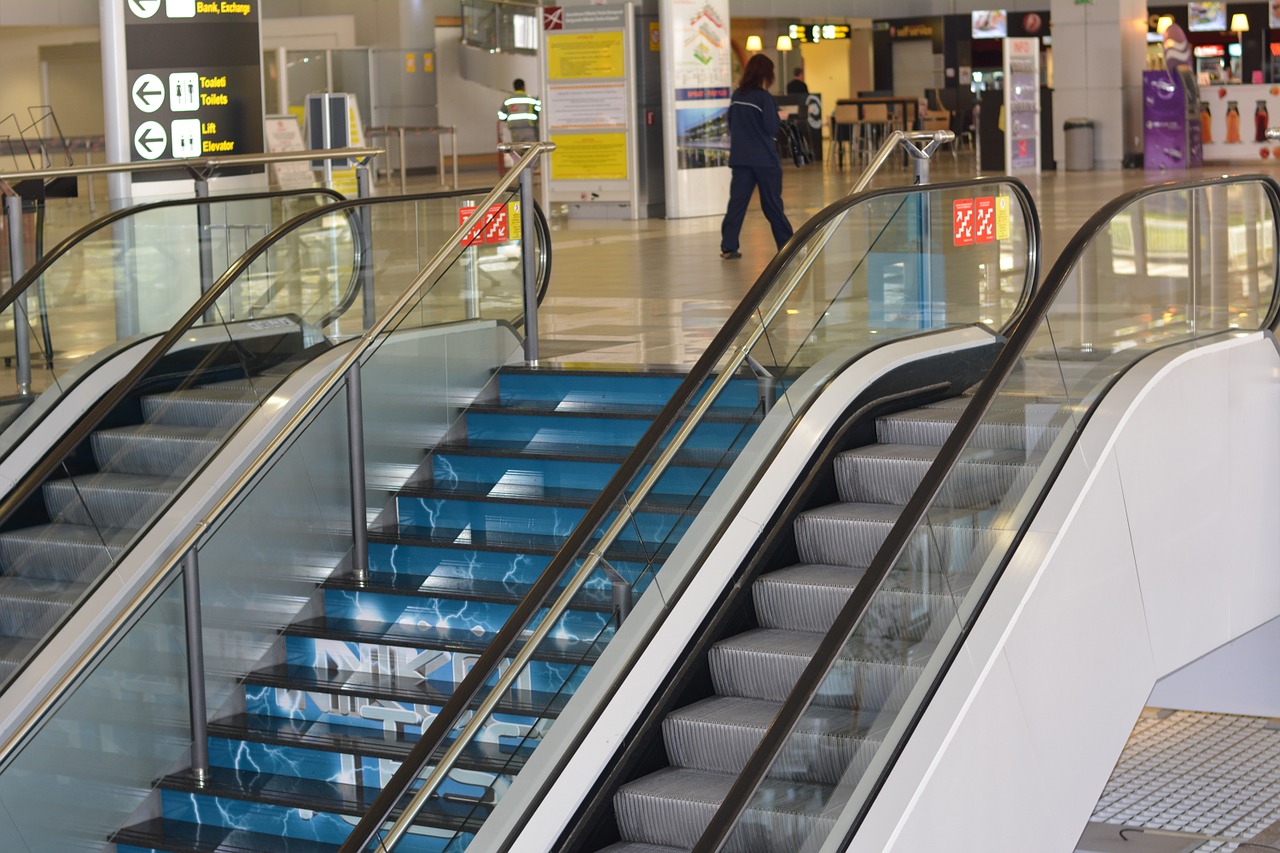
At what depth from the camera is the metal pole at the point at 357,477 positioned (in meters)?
6.34

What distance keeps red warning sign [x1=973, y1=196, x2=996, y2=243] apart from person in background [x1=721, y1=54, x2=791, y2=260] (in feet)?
15.7

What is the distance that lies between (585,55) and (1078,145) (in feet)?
28.0

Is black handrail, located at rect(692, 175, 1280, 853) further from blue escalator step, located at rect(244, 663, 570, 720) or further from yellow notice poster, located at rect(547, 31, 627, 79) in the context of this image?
yellow notice poster, located at rect(547, 31, 627, 79)

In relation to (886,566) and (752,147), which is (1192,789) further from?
(886,566)

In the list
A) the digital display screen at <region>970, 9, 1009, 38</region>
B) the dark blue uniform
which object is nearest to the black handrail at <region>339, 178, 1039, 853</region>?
the dark blue uniform

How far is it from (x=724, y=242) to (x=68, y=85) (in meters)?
17.7

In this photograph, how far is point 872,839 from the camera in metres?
4.18

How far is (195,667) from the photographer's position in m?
5.59

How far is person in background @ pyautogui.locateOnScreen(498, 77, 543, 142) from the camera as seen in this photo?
944 inches

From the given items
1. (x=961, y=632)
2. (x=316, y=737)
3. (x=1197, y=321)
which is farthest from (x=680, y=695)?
(x=1197, y=321)

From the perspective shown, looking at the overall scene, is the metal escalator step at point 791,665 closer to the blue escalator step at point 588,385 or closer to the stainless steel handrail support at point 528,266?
the blue escalator step at point 588,385

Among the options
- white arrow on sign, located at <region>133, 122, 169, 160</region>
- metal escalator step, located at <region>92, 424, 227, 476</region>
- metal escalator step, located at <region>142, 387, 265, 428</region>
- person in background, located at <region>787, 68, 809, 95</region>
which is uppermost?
person in background, located at <region>787, 68, 809, 95</region>

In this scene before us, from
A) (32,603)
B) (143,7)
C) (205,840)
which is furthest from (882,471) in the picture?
(143,7)

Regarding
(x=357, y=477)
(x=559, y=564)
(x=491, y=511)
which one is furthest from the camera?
(x=491, y=511)
